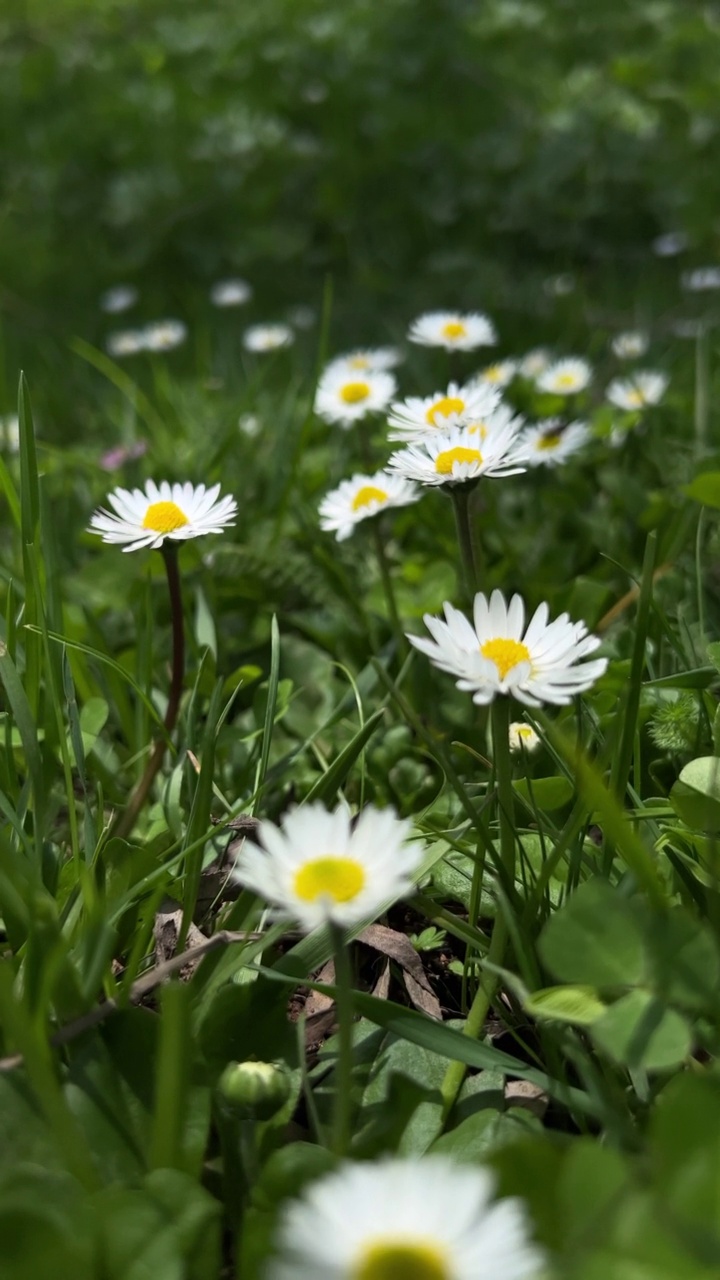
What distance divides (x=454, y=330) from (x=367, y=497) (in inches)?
23.9

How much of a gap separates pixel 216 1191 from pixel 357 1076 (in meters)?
0.12

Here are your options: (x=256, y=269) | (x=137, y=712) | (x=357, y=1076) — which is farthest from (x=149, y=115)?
(x=357, y=1076)

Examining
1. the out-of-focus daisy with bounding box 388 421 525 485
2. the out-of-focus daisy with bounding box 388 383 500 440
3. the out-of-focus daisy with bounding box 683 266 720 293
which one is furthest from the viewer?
the out-of-focus daisy with bounding box 683 266 720 293

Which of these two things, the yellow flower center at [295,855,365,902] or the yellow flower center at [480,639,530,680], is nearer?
the yellow flower center at [295,855,365,902]

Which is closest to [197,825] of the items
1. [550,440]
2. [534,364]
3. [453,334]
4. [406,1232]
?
[406,1232]

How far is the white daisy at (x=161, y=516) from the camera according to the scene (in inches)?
37.4

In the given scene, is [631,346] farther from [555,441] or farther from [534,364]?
[555,441]

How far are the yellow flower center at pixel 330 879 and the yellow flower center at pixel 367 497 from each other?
1.99ft

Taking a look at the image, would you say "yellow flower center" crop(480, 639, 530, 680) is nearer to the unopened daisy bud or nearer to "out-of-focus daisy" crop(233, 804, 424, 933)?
"out-of-focus daisy" crop(233, 804, 424, 933)

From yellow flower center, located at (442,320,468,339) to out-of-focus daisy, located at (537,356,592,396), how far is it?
0.63 feet

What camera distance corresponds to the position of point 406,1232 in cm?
44

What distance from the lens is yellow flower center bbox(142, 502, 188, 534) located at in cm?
98

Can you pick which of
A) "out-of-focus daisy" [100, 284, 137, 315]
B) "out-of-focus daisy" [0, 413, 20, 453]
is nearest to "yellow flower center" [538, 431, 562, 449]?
"out-of-focus daisy" [0, 413, 20, 453]

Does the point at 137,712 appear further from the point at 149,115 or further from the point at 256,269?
the point at 149,115
